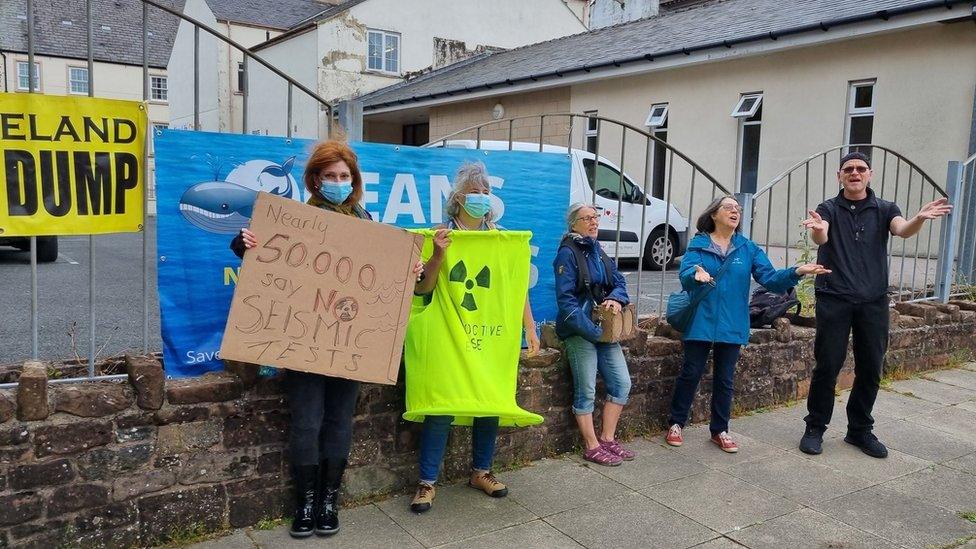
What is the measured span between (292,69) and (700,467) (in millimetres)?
25963

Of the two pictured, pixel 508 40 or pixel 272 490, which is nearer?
pixel 272 490

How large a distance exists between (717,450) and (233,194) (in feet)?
10.9

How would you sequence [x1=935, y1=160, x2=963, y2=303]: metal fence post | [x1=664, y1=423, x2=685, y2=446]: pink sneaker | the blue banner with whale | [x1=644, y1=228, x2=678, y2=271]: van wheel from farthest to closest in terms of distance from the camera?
1. [x1=644, y1=228, x2=678, y2=271]: van wheel
2. [x1=935, y1=160, x2=963, y2=303]: metal fence post
3. [x1=664, y1=423, x2=685, y2=446]: pink sneaker
4. the blue banner with whale

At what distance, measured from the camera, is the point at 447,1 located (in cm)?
2755

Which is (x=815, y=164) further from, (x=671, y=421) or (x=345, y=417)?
(x=345, y=417)

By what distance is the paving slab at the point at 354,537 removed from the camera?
3275mm

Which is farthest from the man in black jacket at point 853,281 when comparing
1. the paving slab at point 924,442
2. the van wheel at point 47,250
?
the van wheel at point 47,250

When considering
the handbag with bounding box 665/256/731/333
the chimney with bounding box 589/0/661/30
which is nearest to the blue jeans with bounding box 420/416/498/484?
the handbag with bounding box 665/256/731/333

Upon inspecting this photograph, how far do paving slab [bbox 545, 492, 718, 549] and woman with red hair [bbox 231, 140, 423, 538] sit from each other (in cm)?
109

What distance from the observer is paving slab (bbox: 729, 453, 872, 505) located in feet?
13.5

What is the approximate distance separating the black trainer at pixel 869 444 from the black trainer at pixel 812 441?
283 millimetres

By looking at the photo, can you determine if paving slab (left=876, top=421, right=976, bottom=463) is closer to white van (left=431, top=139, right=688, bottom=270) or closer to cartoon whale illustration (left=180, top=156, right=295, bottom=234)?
white van (left=431, top=139, right=688, bottom=270)

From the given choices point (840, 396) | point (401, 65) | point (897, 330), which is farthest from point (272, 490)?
point (401, 65)

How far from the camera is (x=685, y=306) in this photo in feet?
15.3
